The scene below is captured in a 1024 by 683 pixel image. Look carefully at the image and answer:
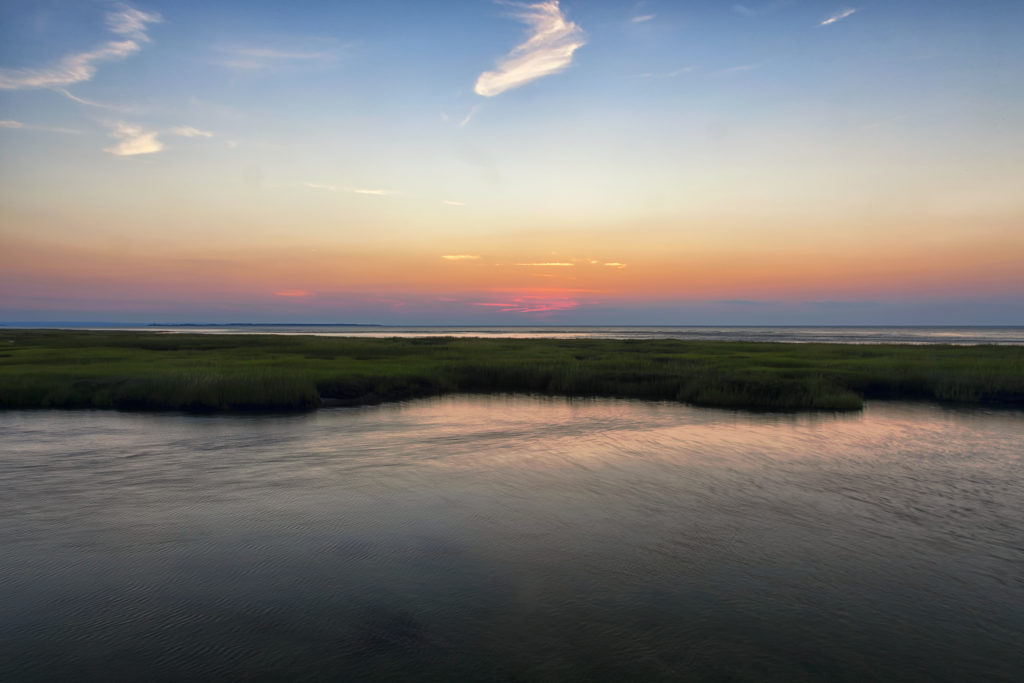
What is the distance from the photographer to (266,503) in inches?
500

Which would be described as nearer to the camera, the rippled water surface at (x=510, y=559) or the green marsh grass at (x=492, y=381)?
the rippled water surface at (x=510, y=559)

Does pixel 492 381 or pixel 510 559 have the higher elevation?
pixel 492 381

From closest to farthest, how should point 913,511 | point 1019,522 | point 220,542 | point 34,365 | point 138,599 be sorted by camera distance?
point 138,599, point 220,542, point 1019,522, point 913,511, point 34,365

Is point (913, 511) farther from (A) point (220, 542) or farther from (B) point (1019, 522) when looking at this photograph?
(A) point (220, 542)

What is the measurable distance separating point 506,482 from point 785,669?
8.57 metres

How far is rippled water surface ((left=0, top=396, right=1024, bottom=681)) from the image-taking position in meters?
6.94

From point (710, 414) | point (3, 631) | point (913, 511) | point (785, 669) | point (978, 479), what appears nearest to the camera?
point (785, 669)

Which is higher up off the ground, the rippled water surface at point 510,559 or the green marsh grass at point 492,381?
the green marsh grass at point 492,381

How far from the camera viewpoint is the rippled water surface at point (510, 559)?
694 centimetres

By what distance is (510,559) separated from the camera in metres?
9.88

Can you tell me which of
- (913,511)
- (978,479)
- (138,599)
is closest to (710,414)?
(978,479)

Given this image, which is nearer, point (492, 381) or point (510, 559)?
point (510, 559)

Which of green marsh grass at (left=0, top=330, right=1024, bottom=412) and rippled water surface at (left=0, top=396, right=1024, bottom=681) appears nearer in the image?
rippled water surface at (left=0, top=396, right=1024, bottom=681)

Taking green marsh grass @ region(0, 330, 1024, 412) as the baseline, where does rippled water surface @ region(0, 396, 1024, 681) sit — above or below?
below
